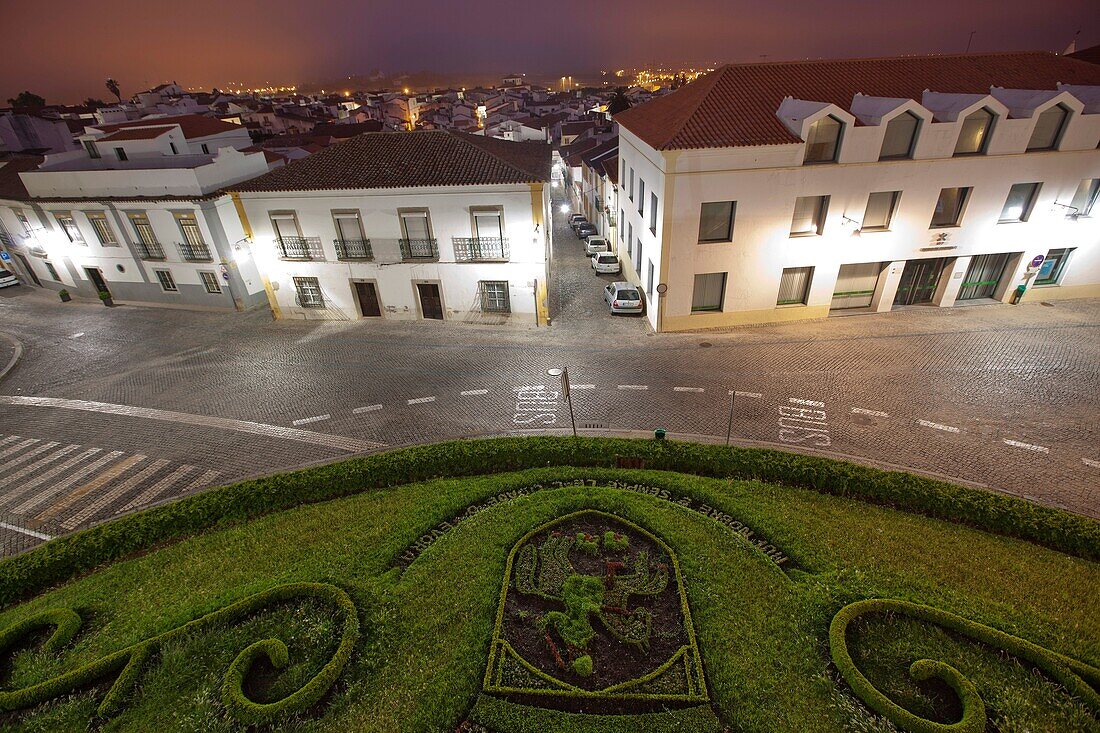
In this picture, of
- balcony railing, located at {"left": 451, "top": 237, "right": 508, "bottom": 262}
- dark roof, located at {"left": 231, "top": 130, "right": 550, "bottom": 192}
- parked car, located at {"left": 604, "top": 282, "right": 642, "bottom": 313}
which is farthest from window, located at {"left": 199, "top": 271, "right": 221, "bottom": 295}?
parked car, located at {"left": 604, "top": 282, "right": 642, "bottom": 313}

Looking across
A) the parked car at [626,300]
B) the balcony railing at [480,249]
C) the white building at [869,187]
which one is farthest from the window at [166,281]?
Result: the white building at [869,187]

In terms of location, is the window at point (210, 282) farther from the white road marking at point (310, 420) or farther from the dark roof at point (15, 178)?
the white road marking at point (310, 420)

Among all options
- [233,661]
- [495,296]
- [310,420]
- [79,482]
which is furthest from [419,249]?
[233,661]

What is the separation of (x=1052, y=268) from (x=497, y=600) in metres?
31.8

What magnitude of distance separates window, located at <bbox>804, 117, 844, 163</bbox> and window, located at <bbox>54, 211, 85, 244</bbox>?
41542 millimetres

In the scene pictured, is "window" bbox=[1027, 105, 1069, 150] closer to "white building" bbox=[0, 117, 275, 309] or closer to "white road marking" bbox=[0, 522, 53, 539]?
"white road marking" bbox=[0, 522, 53, 539]

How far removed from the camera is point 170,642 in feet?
32.2

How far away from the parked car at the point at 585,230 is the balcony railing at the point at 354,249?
20.5m

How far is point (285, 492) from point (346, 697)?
6.58m

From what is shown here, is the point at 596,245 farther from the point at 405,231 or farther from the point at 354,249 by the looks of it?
the point at 354,249

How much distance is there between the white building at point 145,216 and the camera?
2744cm

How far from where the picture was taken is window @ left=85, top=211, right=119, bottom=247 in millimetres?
29156

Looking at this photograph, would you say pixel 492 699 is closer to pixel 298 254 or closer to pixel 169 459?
pixel 169 459

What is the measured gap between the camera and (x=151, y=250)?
96.2 ft
